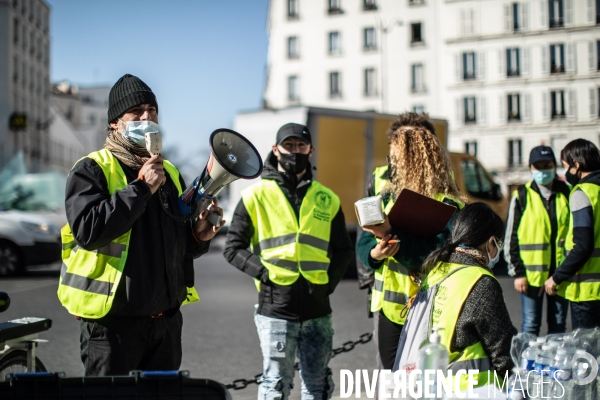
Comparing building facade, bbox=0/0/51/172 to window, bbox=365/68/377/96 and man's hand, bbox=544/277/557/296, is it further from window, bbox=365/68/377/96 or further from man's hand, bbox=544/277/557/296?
man's hand, bbox=544/277/557/296

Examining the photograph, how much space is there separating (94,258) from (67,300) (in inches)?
8.4

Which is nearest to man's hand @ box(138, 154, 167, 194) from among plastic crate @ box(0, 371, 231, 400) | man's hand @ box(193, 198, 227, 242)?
man's hand @ box(193, 198, 227, 242)

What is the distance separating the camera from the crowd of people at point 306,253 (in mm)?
2943

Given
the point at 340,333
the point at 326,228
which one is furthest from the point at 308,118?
the point at 326,228

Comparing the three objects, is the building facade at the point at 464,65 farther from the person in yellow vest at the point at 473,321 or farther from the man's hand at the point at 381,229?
the person in yellow vest at the point at 473,321

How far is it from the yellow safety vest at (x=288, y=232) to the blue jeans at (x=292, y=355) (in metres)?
0.27

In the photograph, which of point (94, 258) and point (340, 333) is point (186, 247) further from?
point (340, 333)

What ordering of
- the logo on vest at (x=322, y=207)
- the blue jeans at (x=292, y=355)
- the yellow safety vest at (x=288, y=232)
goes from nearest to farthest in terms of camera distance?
the blue jeans at (x=292, y=355) → the yellow safety vest at (x=288, y=232) → the logo on vest at (x=322, y=207)

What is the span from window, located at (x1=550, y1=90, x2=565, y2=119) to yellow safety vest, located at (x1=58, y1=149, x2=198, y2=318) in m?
50.5

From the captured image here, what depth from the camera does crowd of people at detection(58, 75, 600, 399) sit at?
294cm

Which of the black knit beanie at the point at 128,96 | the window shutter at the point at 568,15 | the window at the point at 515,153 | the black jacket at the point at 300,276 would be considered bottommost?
the black jacket at the point at 300,276

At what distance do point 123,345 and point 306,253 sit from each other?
5.19ft

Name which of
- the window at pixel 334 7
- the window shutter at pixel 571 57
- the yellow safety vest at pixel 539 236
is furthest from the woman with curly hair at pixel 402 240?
the window at pixel 334 7

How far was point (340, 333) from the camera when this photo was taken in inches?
335
